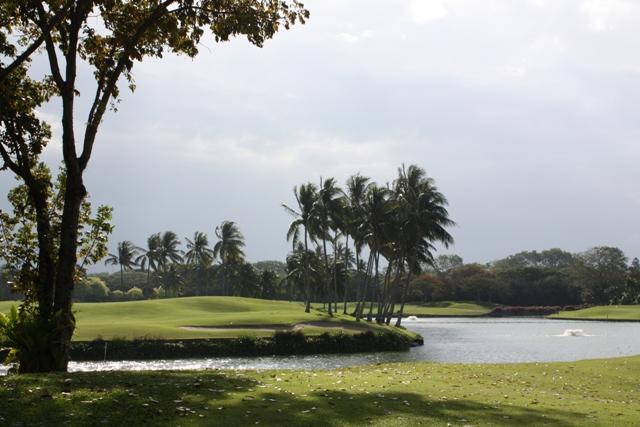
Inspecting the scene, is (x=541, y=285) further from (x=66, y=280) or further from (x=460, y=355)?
(x=66, y=280)

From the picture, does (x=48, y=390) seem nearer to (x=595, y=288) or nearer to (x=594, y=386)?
(x=594, y=386)

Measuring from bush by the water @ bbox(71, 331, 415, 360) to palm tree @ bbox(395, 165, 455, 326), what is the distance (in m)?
15.5

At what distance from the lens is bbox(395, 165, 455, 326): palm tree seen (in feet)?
226

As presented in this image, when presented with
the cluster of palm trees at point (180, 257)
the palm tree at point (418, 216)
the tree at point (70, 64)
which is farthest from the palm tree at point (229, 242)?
the tree at point (70, 64)

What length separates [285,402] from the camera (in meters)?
13.1

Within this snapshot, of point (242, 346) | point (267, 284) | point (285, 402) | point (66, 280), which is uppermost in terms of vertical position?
point (267, 284)

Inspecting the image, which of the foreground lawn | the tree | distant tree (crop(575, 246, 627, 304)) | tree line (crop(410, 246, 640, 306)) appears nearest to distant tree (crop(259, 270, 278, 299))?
tree line (crop(410, 246, 640, 306))

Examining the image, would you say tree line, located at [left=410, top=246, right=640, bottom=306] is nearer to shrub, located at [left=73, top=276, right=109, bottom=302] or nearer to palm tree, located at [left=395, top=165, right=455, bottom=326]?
shrub, located at [left=73, top=276, right=109, bottom=302]

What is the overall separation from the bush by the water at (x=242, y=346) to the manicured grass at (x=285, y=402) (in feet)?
95.7

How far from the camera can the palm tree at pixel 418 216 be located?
69.0 metres

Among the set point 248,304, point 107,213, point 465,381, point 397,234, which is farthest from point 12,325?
point 248,304

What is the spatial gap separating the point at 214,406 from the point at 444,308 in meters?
136

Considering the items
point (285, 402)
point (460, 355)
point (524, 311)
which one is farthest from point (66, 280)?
point (524, 311)

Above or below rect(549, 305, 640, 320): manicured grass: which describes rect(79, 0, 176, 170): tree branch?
above
